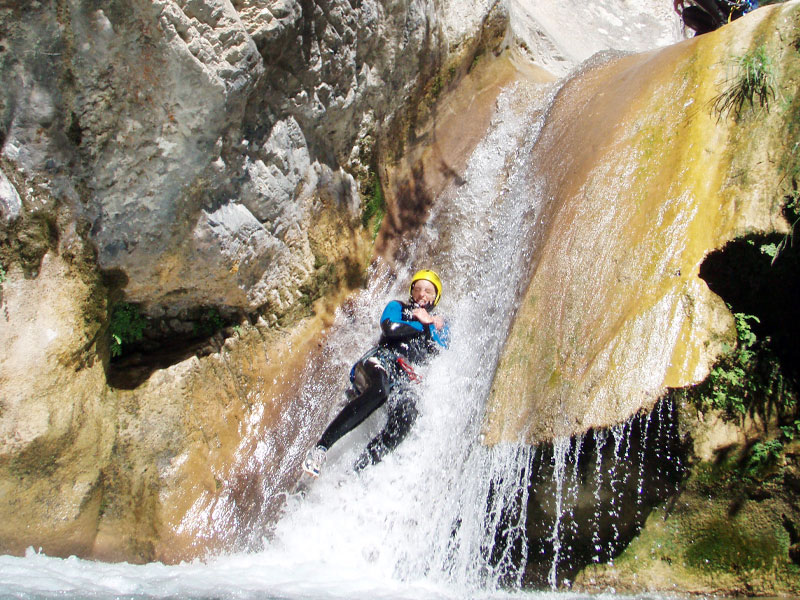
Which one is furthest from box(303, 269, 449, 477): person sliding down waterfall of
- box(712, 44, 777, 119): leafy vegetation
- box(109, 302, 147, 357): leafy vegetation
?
box(712, 44, 777, 119): leafy vegetation

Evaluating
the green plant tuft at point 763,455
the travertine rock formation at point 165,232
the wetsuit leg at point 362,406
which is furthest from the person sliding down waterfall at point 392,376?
the green plant tuft at point 763,455

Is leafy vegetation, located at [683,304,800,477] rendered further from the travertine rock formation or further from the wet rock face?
the wet rock face

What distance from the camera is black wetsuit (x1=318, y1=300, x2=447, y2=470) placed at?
459 centimetres

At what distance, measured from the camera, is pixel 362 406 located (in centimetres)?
456

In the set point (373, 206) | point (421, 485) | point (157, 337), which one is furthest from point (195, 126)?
point (421, 485)

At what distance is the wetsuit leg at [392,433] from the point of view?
4715 mm

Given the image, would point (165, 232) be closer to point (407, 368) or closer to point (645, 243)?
point (407, 368)

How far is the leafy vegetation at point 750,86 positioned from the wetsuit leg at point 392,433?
3101mm

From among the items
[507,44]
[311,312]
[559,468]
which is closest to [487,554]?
[559,468]

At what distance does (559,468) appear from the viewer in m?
3.76

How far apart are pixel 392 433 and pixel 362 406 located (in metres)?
0.36

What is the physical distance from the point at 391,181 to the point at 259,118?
6.30 feet

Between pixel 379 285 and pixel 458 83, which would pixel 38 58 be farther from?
pixel 458 83

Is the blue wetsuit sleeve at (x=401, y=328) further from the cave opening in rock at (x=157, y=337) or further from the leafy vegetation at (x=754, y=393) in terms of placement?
the leafy vegetation at (x=754, y=393)
